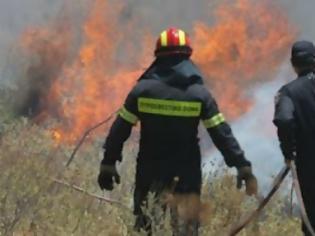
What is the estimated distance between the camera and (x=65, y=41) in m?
32.1

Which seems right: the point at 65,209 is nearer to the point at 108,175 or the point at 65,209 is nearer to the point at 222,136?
the point at 108,175

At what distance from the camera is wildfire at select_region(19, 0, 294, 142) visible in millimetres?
25594

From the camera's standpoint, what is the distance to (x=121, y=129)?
19.0 ft

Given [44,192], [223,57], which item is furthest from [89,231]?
[223,57]

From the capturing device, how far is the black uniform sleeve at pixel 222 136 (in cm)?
568

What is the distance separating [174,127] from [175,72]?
0.37 metres

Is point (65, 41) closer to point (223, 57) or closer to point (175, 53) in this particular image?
point (223, 57)

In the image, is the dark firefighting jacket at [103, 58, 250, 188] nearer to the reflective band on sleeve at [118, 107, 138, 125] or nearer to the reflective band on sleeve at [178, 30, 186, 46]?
the reflective band on sleeve at [118, 107, 138, 125]

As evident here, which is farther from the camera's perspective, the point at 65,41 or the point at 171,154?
the point at 65,41

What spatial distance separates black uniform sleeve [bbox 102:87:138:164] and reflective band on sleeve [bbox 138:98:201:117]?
9cm

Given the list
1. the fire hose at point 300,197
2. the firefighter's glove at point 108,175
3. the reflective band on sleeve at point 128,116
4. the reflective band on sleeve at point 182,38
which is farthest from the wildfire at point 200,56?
the fire hose at point 300,197

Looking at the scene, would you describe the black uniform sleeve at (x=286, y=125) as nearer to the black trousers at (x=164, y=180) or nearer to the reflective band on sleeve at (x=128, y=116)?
the black trousers at (x=164, y=180)

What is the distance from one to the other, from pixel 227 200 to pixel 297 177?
59 centimetres

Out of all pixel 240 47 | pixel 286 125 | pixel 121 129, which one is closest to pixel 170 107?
pixel 121 129
